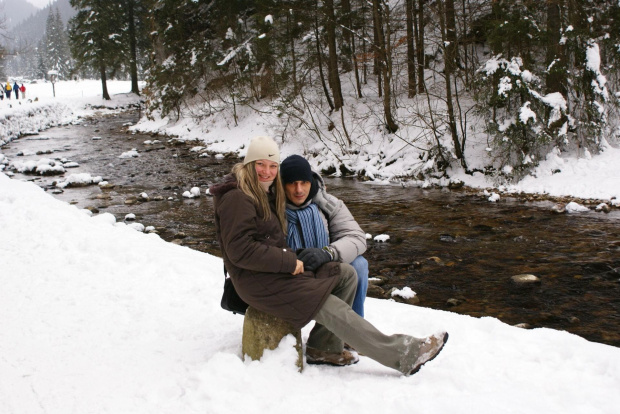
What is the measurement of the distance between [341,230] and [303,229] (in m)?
0.31

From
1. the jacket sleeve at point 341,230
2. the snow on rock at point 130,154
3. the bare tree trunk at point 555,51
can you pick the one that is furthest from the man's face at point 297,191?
the snow on rock at point 130,154

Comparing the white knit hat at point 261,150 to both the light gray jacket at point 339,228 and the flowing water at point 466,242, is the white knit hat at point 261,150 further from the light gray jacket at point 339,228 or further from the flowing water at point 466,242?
the flowing water at point 466,242

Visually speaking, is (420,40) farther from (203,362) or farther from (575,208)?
(203,362)

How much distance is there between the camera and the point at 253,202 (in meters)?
3.07

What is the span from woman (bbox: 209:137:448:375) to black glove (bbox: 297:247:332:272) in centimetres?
4

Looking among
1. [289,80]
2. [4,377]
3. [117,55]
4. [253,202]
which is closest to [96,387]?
[4,377]

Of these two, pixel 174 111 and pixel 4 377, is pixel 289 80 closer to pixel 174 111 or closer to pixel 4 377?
pixel 174 111

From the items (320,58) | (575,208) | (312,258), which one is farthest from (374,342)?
(320,58)

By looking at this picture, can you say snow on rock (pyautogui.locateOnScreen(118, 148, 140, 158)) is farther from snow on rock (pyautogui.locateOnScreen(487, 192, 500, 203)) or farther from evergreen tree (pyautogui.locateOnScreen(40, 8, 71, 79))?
evergreen tree (pyautogui.locateOnScreen(40, 8, 71, 79))

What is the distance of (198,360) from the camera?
3.43 m

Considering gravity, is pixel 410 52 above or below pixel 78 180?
above

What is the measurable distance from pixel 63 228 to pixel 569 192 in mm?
10158

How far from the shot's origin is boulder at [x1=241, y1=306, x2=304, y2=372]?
323cm

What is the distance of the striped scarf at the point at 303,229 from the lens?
3.41 meters
